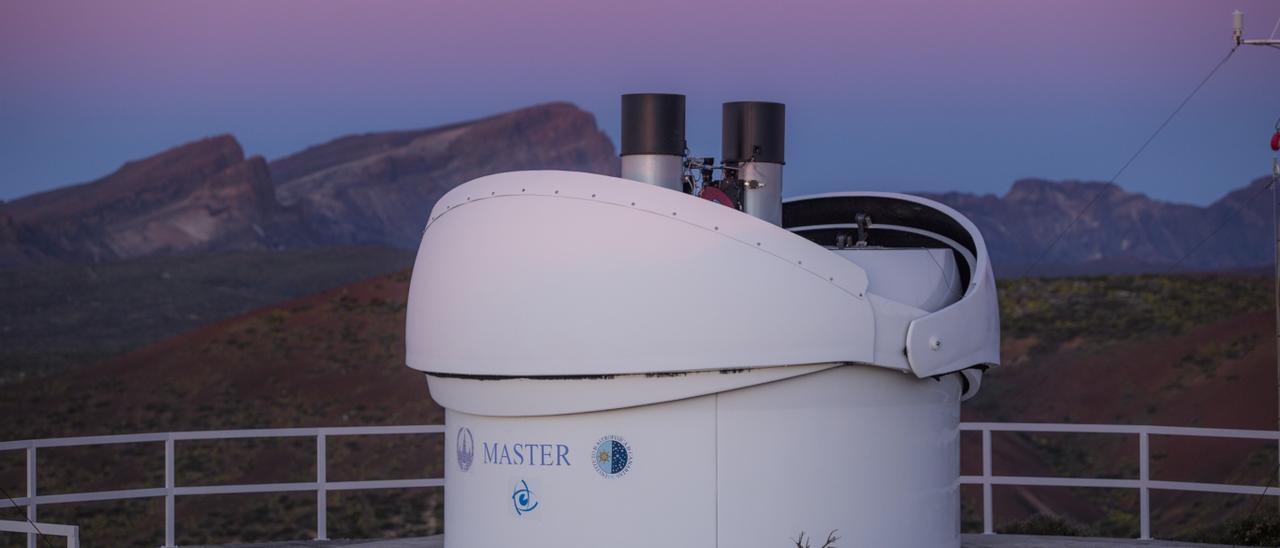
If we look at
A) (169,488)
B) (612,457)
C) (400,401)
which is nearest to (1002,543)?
(612,457)

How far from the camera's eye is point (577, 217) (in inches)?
356

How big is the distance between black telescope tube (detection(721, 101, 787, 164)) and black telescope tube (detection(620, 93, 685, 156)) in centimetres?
48

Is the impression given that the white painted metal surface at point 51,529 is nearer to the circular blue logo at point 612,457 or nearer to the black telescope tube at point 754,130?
the circular blue logo at point 612,457

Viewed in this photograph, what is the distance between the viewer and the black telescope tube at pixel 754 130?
10.1 metres

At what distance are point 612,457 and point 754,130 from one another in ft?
7.56

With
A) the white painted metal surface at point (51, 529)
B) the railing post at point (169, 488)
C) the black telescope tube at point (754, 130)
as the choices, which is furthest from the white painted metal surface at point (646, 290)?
the railing post at point (169, 488)

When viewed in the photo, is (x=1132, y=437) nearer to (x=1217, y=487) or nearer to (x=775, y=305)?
(x=1217, y=487)

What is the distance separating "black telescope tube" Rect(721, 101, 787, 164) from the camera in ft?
33.2

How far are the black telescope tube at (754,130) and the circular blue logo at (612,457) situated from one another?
211cm

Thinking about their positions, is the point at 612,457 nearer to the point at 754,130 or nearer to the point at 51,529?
the point at 754,130

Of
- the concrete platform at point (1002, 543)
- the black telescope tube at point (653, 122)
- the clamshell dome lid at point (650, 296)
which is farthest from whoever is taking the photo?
the concrete platform at point (1002, 543)

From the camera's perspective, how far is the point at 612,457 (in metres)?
9.11

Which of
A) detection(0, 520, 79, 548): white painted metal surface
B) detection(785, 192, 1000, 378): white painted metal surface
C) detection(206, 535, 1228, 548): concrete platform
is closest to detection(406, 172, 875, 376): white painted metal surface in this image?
detection(785, 192, 1000, 378): white painted metal surface

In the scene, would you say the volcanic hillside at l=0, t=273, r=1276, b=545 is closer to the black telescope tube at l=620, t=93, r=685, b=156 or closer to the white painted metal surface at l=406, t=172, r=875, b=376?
the black telescope tube at l=620, t=93, r=685, b=156
